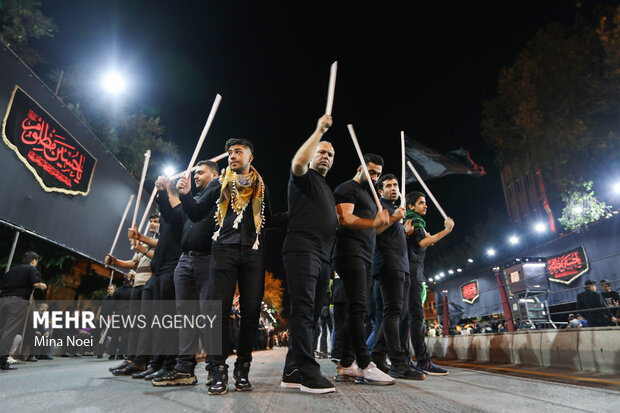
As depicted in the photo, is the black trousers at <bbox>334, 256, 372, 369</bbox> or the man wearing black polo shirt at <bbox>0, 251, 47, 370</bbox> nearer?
the black trousers at <bbox>334, 256, 372, 369</bbox>

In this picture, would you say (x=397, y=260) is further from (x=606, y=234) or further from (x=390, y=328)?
(x=606, y=234)

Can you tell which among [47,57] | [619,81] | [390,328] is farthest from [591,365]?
[47,57]

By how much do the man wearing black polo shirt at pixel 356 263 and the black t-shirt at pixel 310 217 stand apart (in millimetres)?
340

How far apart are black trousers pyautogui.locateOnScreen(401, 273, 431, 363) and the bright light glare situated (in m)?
12.1

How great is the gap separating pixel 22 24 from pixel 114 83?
2857mm

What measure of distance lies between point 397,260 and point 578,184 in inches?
546

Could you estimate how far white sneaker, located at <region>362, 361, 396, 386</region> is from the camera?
3117 mm

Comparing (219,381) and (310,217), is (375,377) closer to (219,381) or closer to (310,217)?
(219,381)

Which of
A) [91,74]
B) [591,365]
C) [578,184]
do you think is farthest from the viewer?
[578,184]

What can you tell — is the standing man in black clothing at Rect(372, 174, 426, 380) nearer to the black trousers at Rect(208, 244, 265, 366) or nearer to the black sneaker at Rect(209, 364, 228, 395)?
the black trousers at Rect(208, 244, 265, 366)

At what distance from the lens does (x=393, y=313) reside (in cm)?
382

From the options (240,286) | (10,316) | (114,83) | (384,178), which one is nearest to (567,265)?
(384,178)

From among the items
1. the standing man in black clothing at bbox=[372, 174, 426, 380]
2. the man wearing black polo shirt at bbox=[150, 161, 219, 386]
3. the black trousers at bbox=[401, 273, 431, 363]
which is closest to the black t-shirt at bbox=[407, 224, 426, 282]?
the black trousers at bbox=[401, 273, 431, 363]

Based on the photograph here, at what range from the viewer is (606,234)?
16.7 metres
